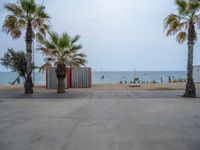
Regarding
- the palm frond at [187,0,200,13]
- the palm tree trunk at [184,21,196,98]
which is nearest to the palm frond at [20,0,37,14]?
the palm frond at [187,0,200,13]

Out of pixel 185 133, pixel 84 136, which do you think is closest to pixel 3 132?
pixel 84 136

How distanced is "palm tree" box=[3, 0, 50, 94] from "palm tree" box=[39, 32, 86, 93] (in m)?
1.03

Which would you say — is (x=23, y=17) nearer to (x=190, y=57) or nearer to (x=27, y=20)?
(x=27, y=20)

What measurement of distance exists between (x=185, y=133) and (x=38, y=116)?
16.3 feet

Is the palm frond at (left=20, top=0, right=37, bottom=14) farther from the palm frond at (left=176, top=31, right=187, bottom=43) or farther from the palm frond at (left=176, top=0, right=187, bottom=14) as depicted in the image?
the palm frond at (left=176, top=31, right=187, bottom=43)

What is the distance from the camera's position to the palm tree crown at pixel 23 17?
60.7ft

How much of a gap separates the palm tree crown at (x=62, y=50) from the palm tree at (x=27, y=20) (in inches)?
40.6

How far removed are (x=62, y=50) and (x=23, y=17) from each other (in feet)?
11.7

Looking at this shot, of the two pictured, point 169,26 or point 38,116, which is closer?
point 38,116

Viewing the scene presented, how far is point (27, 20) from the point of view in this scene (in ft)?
62.3

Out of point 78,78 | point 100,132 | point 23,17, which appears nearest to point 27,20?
point 23,17

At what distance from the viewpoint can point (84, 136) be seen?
20.0 ft

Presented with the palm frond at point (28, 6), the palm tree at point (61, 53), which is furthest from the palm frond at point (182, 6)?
the palm frond at point (28, 6)

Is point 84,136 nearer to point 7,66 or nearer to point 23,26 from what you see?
point 23,26
